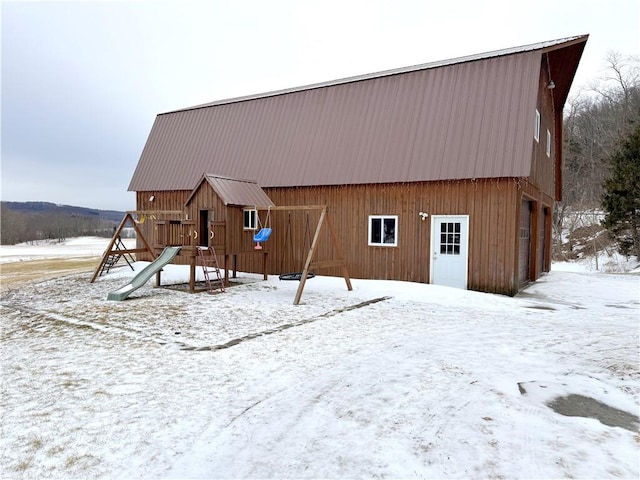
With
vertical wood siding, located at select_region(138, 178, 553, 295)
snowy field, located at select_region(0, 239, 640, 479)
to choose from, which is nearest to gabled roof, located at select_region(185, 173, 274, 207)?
vertical wood siding, located at select_region(138, 178, 553, 295)

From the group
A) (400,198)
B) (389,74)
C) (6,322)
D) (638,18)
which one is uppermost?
(638,18)

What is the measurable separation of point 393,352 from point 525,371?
63.4 inches

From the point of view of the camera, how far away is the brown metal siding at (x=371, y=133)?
10758mm

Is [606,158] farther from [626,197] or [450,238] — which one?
[450,238]

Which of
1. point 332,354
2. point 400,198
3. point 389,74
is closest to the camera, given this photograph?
point 332,354

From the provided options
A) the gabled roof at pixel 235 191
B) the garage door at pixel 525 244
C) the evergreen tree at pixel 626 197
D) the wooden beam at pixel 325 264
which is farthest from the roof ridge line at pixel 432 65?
the evergreen tree at pixel 626 197

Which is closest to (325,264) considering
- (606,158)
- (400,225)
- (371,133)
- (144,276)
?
(400,225)

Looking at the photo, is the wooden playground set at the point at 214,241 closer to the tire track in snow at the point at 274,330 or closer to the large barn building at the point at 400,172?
the large barn building at the point at 400,172

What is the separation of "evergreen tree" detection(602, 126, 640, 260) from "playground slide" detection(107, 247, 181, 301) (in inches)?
764

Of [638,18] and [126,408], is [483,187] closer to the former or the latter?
[126,408]

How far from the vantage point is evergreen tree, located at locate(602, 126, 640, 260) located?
18547 millimetres

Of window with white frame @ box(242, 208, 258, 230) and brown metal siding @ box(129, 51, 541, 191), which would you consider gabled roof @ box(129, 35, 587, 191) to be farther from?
window with white frame @ box(242, 208, 258, 230)

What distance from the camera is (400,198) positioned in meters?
11.8

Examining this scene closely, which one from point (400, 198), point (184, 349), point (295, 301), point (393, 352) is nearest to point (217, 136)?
point (400, 198)
